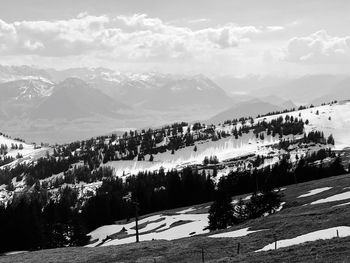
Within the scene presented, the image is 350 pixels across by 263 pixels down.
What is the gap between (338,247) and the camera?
124ft

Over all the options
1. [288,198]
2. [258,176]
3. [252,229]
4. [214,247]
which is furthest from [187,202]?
[214,247]

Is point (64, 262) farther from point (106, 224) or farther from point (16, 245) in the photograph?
point (106, 224)

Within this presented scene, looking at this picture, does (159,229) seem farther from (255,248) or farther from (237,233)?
(255,248)

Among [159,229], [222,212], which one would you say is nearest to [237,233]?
[222,212]

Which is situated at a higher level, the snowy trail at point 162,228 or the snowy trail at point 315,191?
the snowy trail at point 315,191


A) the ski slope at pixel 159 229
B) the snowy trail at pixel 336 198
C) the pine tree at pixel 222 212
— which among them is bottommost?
the ski slope at pixel 159 229

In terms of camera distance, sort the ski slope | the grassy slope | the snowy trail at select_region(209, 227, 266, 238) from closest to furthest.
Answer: the grassy slope
the snowy trail at select_region(209, 227, 266, 238)
the ski slope

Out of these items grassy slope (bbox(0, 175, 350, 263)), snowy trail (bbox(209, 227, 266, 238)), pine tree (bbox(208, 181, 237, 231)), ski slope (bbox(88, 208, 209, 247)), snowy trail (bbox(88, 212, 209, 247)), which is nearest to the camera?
grassy slope (bbox(0, 175, 350, 263))

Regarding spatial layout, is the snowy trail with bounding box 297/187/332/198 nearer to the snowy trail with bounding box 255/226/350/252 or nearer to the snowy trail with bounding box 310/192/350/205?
the snowy trail with bounding box 310/192/350/205

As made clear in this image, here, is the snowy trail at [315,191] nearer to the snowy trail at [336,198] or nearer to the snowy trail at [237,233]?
the snowy trail at [336,198]

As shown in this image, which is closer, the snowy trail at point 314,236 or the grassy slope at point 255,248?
the grassy slope at point 255,248

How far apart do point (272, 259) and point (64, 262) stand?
31.0 metres

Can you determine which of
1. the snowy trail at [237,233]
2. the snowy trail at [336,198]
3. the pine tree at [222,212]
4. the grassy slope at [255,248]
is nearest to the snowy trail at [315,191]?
the snowy trail at [336,198]

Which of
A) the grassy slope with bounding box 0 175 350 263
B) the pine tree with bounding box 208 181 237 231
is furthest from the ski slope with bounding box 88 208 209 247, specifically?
the grassy slope with bounding box 0 175 350 263
